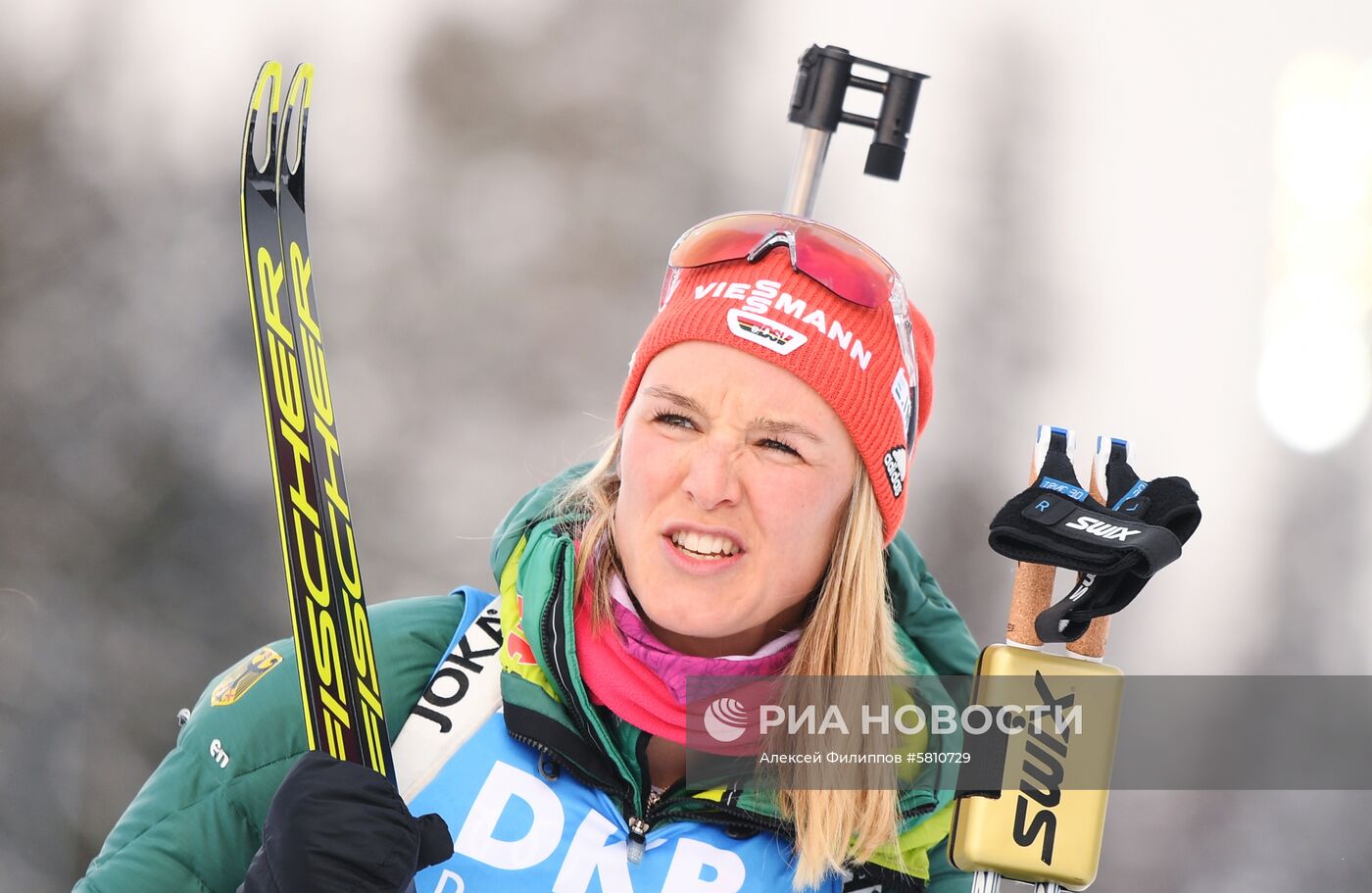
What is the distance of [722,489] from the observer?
1.84 metres

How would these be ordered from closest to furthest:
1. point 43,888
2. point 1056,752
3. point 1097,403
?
point 1056,752 → point 43,888 → point 1097,403

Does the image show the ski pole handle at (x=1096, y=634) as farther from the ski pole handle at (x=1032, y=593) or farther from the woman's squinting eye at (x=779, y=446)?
the woman's squinting eye at (x=779, y=446)

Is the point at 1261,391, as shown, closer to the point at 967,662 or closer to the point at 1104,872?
the point at 1104,872

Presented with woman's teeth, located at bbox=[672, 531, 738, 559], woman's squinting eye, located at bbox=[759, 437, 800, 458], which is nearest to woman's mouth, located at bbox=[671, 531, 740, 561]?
woman's teeth, located at bbox=[672, 531, 738, 559]

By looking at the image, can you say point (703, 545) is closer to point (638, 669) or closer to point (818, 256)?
point (638, 669)

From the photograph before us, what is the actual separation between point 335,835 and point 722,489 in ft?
2.17

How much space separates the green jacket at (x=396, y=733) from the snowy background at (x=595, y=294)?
131 inches

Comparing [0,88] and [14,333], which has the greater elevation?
[0,88]

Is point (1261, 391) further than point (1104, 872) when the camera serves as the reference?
No

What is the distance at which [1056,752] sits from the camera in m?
1.87

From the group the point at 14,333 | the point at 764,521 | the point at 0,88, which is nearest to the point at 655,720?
the point at 764,521

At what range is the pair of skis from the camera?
69.3 inches

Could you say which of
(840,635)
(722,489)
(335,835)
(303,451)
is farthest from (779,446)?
(335,835)

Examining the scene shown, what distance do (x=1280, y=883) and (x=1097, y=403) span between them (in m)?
2.07
